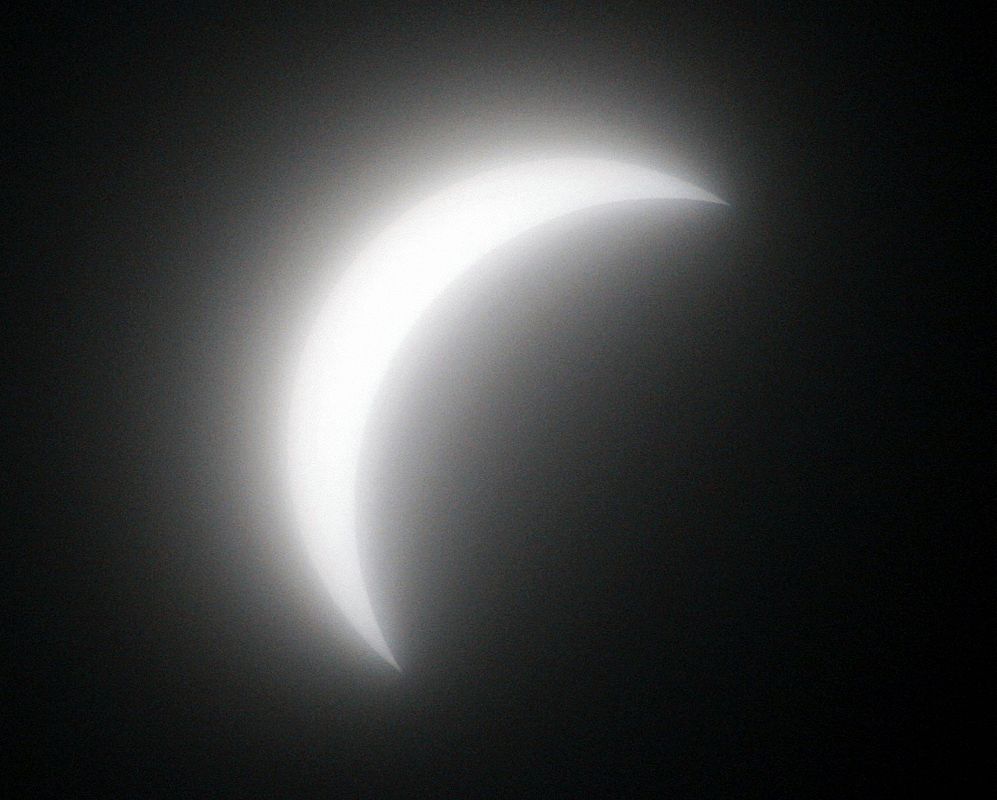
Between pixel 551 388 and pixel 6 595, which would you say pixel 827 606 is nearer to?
pixel 551 388

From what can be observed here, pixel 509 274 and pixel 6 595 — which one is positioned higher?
pixel 509 274

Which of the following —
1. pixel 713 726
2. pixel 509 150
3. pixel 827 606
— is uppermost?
pixel 509 150

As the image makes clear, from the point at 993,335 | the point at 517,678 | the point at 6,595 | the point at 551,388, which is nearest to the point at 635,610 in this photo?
the point at 517,678

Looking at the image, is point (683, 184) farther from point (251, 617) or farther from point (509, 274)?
point (251, 617)

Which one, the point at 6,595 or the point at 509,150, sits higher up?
the point at 509,150

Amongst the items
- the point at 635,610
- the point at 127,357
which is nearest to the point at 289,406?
the point at 127,357

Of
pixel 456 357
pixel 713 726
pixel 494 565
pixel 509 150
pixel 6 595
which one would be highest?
pixel 509 150
